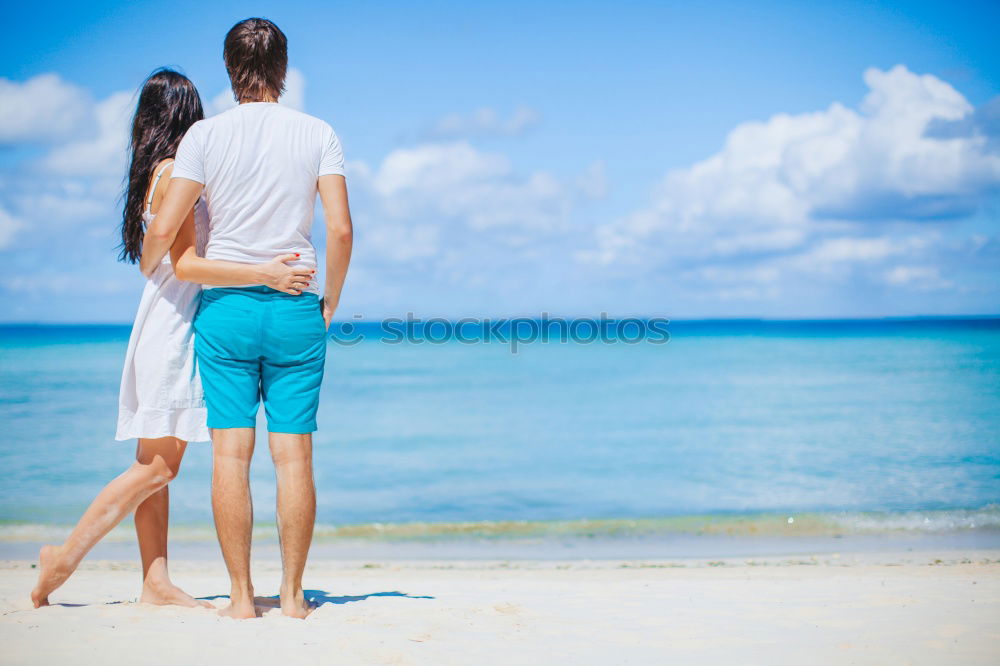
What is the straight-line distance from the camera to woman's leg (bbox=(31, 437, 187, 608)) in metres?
2.75

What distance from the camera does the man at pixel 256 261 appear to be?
8.38 feet

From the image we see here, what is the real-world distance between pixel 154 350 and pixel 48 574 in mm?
960

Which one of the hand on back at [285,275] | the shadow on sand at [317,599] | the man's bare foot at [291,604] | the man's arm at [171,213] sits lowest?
the shadow on sand at [317,599]

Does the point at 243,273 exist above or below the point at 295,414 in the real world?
above

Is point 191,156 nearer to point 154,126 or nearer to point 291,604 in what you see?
point 154,126

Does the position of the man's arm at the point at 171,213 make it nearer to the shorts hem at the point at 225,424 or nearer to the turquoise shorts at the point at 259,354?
the turquoise shorts at the point at 259,354

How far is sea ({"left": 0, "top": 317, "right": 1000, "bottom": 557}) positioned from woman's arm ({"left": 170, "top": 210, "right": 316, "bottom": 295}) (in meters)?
4.34

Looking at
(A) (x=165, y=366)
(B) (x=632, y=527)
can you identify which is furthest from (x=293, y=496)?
(B) (x=632, y=527)

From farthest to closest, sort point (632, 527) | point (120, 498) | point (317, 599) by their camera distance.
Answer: point (632, 527) → point (317, 599) → point (120, 498)

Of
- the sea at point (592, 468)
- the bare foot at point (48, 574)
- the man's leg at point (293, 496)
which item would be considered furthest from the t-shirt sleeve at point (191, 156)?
the sea at point (592, 468)

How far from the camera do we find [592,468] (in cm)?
1032

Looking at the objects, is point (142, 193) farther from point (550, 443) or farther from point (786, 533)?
point (550, 443)

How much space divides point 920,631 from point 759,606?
0.72m

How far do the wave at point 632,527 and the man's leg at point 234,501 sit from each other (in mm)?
4269
